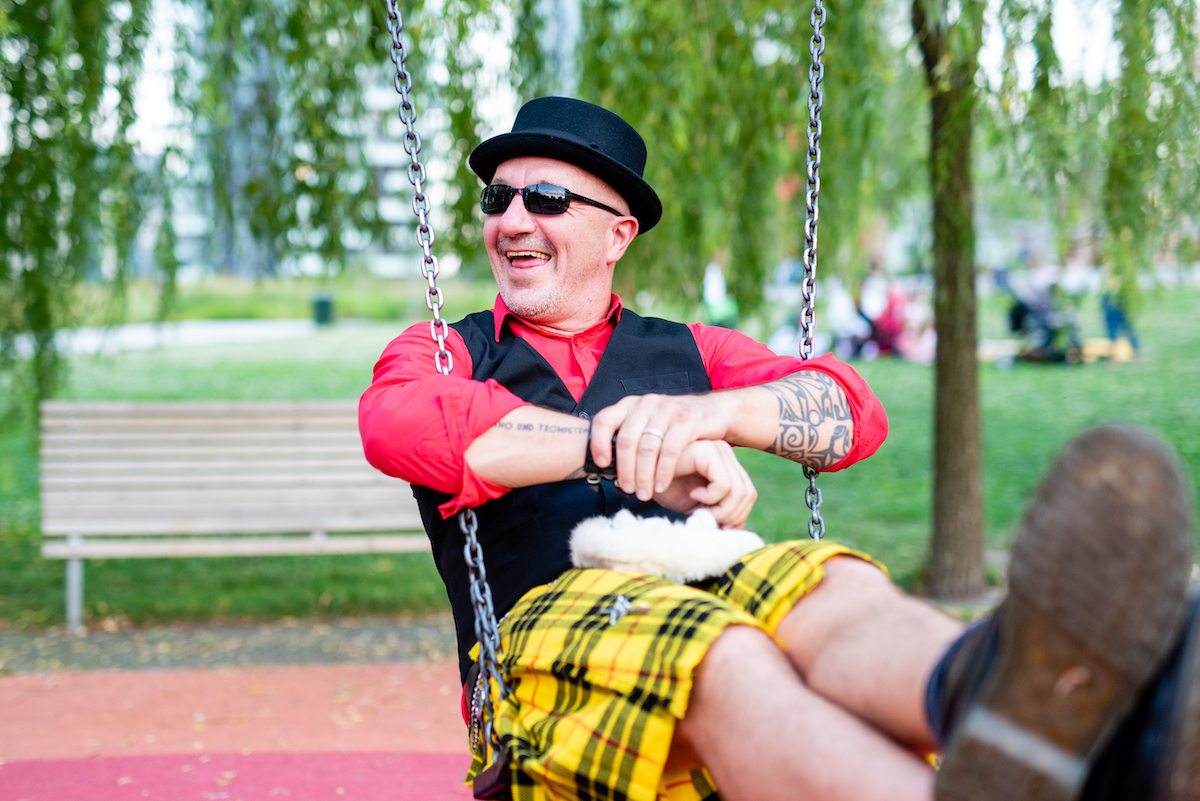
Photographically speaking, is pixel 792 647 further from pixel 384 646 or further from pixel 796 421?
pixel 384 646

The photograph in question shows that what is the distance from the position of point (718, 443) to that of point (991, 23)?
2.73m

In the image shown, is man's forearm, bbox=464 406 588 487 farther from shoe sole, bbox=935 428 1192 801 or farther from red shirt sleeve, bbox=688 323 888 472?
shoe sole, bbox=935 428 1192 801

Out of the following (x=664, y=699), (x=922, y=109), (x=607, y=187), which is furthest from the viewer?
(x=922, y=109)

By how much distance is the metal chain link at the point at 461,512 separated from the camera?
173 centimetres

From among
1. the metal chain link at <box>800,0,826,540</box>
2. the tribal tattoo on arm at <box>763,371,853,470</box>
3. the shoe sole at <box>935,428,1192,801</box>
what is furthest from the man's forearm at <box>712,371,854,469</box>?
the shoe sole at <box>935,428,1192,801</box>

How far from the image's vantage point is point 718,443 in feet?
6.13

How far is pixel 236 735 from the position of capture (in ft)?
11.4

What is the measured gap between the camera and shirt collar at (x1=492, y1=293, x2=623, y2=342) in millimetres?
2258

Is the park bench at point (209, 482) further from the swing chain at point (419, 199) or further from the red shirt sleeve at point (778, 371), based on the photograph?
the swing chain at point (419, 199)

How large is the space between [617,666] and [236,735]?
7.87 ft

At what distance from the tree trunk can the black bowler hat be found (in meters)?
2.22

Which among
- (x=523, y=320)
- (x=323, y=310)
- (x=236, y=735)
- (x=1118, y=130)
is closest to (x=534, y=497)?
A: (x=523, y=320)

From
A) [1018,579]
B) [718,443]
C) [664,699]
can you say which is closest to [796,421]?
[718,443]

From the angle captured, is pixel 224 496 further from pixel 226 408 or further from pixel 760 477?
pixel 760 477
